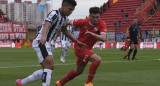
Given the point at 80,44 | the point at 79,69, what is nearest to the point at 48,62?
the point at 80,44

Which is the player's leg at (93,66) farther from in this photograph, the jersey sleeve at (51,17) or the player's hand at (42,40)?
the player's hand at (42,40)

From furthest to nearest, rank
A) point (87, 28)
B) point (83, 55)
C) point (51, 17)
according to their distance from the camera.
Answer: point (87, 28)
point (83, 55)
point (51, 17)

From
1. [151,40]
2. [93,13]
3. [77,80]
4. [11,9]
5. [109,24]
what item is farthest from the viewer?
[11,9]

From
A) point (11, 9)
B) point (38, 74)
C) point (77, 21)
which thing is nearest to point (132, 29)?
point (77, 21)

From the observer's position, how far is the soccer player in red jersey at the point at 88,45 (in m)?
8.48

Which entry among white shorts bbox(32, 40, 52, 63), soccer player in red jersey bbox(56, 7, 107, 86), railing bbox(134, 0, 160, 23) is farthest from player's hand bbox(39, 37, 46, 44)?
railing bbox(134, 0, 160, 23)

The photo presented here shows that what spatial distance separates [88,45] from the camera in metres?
8.87

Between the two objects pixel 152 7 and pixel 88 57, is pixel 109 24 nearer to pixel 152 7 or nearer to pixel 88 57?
pixel 152 7

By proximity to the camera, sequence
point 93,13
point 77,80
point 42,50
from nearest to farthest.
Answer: point 42,50
point 93,13
point 77,80

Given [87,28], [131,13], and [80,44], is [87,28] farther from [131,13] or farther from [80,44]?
[131,13]

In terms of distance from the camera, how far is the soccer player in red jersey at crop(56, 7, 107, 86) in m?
8.48

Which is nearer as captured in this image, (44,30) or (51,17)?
(44,30)

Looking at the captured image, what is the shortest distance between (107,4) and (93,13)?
5607 cm

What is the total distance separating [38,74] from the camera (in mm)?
7078
